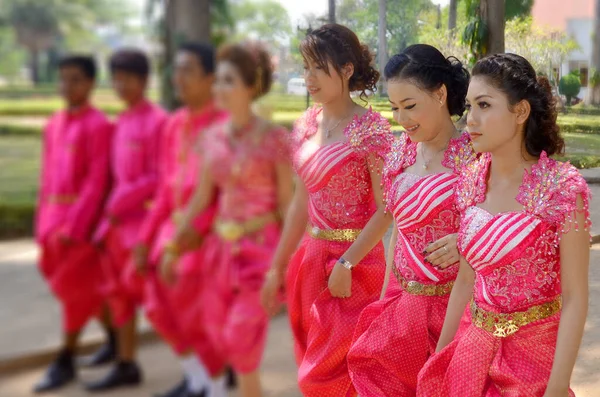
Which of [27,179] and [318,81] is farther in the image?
[318,81]

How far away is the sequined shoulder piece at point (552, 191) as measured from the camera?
7.02 ft

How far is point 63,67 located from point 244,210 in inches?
13.0

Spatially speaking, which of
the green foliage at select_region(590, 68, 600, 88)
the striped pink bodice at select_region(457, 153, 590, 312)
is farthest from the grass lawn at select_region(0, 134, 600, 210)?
the green foliage at select_region(590, 68, 600, 88)

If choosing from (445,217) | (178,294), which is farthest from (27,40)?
(445,217)

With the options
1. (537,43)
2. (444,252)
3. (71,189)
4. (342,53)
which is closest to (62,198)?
(71,189)

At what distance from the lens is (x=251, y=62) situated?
1.45 meters

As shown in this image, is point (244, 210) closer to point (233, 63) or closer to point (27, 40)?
point (233, 63)

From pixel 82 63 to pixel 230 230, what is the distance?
320mm

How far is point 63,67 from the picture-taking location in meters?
1.29

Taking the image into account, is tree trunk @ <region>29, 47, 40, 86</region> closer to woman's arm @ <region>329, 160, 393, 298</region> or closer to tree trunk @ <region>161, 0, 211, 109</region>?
tree trunk @ <region>161, 0, 211, 109</region>

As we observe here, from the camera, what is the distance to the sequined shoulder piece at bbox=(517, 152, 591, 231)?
7.02 ft

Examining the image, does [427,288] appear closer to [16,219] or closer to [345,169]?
[345,169]

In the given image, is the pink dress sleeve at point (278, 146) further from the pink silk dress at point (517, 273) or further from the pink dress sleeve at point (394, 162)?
the pink dress sleeve at point (394, 162)

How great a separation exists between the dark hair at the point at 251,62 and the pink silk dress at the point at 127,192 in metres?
0.15
